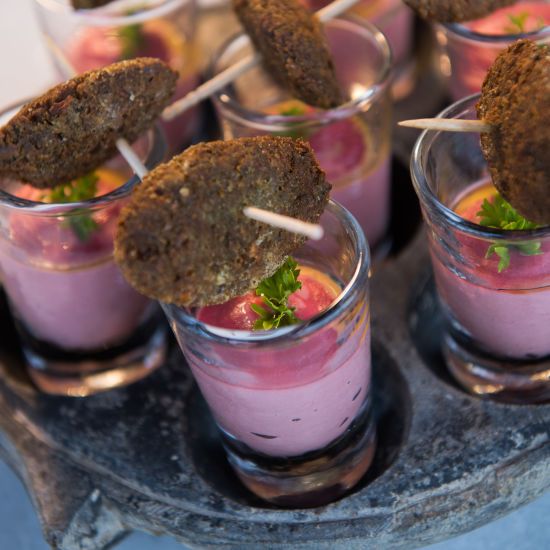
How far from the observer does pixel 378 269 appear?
1703 millimetres

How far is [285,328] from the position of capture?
112cm

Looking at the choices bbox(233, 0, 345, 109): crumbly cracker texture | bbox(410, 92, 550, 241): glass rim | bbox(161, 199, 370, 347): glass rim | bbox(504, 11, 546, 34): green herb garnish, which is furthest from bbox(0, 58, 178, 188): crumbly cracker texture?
bbox(504, 11, 546, 34): green herb garnish

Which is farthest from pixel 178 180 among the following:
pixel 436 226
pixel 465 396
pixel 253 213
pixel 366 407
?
pixel 465 396

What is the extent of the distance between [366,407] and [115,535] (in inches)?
19.7

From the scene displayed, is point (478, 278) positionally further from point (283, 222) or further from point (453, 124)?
point (283, 222)

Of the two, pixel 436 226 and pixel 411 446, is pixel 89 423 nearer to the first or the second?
pixel 411 446

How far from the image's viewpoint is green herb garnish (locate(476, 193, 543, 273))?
1205mm

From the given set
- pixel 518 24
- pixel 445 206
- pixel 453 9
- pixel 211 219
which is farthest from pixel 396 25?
pixel 211 219

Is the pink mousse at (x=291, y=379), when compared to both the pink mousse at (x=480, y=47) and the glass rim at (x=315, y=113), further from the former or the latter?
the pink mousse at (x=480, y=47)

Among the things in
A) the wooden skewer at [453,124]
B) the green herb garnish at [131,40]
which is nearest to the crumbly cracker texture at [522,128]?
the wooden skewer at [453,124]

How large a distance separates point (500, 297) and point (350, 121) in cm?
49

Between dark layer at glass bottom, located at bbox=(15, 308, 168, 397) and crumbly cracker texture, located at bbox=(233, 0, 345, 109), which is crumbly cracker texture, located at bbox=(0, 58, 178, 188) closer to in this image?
crumbly cracker texture, located at bbox=(233, 0, 345, 109)

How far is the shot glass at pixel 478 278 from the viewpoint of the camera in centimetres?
123

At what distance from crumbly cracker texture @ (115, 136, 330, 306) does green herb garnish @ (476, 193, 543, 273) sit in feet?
1.01
